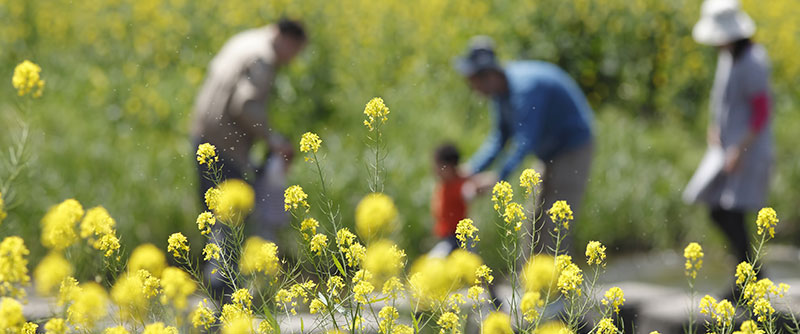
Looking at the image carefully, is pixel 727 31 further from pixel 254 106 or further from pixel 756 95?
pixel 254 106

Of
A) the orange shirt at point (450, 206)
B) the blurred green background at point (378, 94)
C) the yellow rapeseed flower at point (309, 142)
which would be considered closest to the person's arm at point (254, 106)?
the blurred green background at point (378, 94)

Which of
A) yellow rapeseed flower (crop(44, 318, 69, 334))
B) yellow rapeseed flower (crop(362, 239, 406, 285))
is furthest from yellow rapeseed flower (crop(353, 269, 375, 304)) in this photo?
yellow rapeseed flower (crop(44, 318, 69, 334))

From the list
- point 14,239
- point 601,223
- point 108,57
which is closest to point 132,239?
point 601,223

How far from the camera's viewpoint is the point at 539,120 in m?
3.93

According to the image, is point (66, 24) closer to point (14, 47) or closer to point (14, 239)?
point (14, 47)

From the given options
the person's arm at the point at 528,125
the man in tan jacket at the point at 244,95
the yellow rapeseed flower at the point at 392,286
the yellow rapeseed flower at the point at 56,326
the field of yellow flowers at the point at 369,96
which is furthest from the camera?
the field of yellow flowers at the point at 369,96

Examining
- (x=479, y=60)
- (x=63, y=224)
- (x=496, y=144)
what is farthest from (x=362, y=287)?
(x=496, y=144)

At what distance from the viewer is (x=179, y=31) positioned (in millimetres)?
8148

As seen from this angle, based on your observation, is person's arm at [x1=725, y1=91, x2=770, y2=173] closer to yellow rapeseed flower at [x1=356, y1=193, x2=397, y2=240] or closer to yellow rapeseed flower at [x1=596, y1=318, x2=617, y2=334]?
yellow rapeseed flower at [x1=596, y1=318, x2=617, y2=334]

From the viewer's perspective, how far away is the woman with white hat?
13.4 ft

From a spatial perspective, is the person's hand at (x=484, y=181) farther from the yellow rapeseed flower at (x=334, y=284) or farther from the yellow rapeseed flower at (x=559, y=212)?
the yellow rapeseed flower at (x=334, y=284)

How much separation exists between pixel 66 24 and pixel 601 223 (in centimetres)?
550

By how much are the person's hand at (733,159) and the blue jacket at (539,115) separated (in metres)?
0.65

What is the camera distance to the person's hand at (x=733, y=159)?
165 inches
